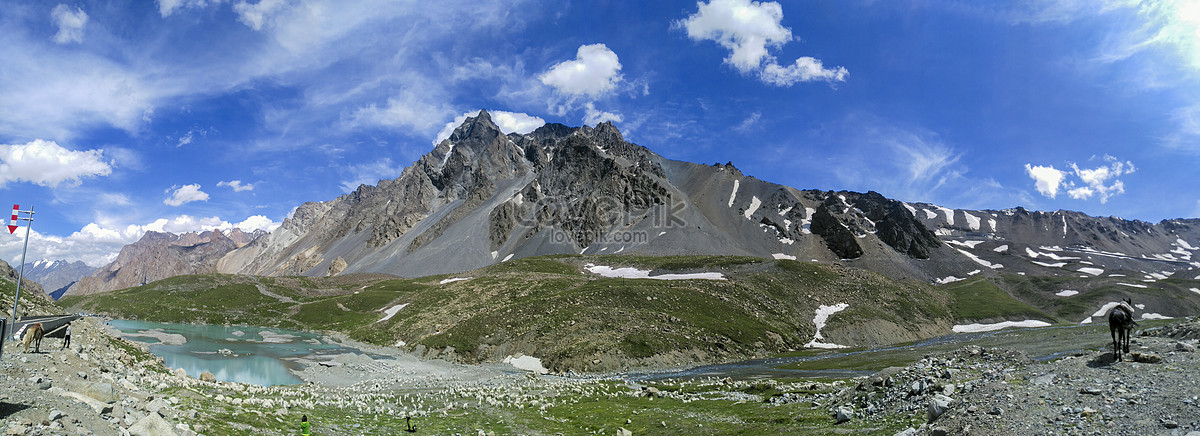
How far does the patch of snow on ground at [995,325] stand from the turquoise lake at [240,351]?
128426mm

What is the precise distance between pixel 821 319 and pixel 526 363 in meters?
61.6

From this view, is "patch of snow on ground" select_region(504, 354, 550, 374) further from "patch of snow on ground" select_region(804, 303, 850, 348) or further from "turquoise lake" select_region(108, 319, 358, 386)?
"patch of snow on ground" select_region(804, 303, 850, 348)

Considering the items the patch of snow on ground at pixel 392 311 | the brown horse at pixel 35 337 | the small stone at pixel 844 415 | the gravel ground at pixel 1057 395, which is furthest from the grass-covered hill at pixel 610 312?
the brown horse at pixel 35 337

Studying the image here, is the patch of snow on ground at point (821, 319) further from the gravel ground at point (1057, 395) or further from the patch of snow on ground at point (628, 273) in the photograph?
the gravel ground at point (1057, 395)

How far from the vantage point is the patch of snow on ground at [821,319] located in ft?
303

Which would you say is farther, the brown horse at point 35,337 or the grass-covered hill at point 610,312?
the grass-covered hill at point 610,312

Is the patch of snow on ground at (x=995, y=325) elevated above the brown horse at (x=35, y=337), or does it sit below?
below

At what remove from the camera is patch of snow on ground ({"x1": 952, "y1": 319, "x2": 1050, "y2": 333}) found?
121 meters

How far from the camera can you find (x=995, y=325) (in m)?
126

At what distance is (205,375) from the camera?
4172 cm

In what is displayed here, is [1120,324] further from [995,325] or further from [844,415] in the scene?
[995,325]

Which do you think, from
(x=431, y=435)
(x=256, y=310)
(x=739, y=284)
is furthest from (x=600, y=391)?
(x=256, y=310)

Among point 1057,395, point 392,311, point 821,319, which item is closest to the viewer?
point 1057,395

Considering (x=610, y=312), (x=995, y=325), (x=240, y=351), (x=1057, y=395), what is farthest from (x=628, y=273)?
(x=1057, y=395)
